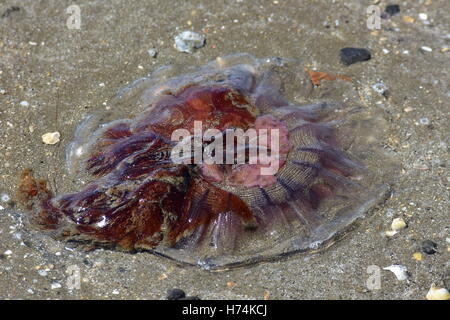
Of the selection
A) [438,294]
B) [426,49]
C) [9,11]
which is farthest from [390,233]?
[9,11]

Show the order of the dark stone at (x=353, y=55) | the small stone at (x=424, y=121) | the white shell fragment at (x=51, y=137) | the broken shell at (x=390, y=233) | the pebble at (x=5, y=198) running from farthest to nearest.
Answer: the dark stone at (x=353, y=55), the small stone at (x=424, y=121), the white shell fragment at (x=51, y=137), the pebble at (x=5, y=198), the broken shell at (x=390, y=233)

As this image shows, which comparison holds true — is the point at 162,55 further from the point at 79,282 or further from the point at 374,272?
the point at 374,272

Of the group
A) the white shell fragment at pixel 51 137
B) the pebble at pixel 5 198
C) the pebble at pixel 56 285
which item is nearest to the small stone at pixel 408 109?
the white shell fragment at pixel 51 137

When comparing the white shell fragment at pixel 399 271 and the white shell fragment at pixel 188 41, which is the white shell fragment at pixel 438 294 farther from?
the white shell fragment at pixel 188 41

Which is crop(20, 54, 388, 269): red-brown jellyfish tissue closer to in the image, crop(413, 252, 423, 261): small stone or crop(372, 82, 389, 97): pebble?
crop(372, 82, 389, 97): pebble

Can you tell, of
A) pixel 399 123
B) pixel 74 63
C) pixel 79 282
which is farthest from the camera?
pixel 74 63

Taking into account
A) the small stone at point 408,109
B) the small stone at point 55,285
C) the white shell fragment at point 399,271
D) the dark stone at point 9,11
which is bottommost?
the white shell fragment at point 399,271

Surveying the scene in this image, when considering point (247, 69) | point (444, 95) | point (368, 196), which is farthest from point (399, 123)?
point (247, 69)
